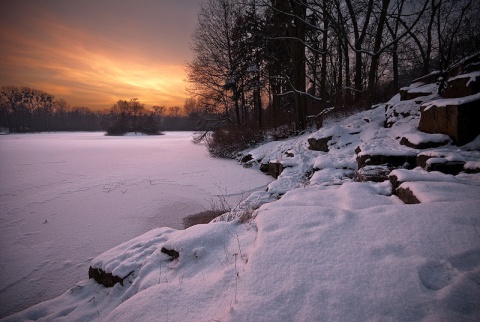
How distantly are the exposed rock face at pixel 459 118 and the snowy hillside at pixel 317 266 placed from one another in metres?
0.94

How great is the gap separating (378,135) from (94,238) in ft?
26.1

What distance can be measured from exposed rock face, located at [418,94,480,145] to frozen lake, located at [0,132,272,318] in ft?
16.0

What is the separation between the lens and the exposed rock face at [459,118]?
3937mm

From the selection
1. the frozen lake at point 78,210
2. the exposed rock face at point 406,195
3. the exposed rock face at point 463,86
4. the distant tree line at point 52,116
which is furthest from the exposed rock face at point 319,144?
the distant tree line at point 52,116

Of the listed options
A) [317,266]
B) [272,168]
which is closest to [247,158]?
[272,168]

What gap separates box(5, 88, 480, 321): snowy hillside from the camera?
1.32 meters

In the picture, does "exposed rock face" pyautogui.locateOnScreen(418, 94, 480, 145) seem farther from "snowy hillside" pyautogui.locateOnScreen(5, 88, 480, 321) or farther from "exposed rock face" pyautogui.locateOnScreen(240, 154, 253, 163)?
"exposed rock face" pyautogui.locateOnScreen(240, 154, 253, 163)

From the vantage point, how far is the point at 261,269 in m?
1.71

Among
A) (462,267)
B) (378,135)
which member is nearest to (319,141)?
(378,135)

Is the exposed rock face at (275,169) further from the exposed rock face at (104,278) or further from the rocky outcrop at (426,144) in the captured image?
the exposed rock face at (104,278)

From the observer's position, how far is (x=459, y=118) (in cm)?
402

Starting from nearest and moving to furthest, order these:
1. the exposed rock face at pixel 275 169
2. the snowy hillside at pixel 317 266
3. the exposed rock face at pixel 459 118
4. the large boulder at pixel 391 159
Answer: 1. the snowy hillside at pixel 317 266
2. the exposed rock face at pixel 459 118
3. the large boulder at pixel 391 159
4. the exposed rock face at pixel 275 169

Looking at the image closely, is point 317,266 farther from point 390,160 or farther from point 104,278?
point 390,160

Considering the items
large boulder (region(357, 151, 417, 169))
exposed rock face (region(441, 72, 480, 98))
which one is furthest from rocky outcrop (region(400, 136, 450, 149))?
exposed rock face (region(441, 72, 480, 98))
